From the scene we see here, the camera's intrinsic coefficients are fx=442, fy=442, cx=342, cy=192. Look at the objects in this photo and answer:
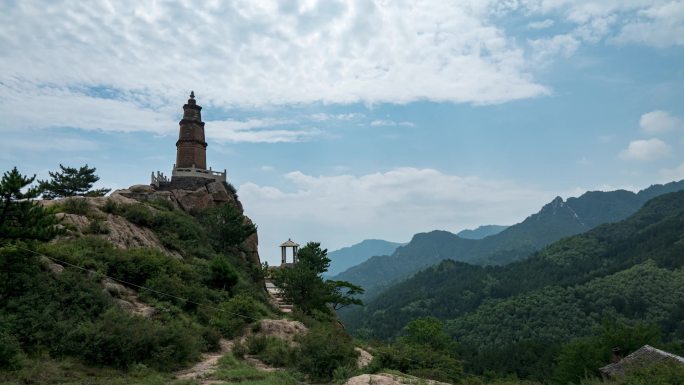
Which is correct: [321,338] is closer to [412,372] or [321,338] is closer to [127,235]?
[412,372]

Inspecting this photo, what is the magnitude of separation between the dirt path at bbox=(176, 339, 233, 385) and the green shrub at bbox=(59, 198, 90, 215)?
39.8ft

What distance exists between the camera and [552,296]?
118 meters

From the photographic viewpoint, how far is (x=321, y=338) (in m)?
14.9

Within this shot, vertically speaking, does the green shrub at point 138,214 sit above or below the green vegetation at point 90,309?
above

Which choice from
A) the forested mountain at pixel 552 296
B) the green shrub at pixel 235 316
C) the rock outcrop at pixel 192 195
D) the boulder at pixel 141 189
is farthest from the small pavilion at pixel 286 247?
the forested mountain at pixel 552 296

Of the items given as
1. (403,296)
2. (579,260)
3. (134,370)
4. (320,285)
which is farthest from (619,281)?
(134,370)

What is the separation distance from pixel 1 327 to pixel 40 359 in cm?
139

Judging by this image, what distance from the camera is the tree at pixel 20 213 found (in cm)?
1345

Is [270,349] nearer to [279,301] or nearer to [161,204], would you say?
[279,301]

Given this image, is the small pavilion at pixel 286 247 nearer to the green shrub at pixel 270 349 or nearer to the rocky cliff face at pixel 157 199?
the rocky cliff face at pixel 157 199

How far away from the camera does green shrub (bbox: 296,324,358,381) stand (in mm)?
13930

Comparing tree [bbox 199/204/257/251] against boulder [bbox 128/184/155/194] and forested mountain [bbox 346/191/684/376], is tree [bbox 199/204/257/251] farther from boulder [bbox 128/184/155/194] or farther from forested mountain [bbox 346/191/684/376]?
forested mountain [bbox 346/191/684/376]

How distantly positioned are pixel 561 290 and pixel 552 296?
4541mm

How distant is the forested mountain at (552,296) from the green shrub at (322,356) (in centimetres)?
5593
